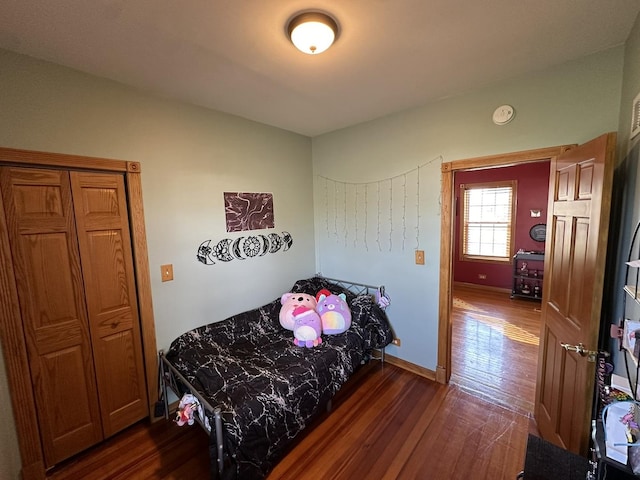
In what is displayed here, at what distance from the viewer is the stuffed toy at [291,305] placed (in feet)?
8.65

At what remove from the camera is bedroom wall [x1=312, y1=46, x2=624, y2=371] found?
1811 millimetres

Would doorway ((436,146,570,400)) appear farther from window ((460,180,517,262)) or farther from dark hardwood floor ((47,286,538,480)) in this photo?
window ((460,180,517,262))

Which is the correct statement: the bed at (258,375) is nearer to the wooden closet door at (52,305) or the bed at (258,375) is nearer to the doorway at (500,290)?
the wooden closet door at (52,305)

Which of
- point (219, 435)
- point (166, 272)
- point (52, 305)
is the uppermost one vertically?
point (166, 272)

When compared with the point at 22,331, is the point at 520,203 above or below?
above

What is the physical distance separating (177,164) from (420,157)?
86.3 inches

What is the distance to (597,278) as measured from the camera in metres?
1.35

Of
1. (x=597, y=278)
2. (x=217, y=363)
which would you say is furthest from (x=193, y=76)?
(x=597, y=278)

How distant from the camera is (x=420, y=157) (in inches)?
101

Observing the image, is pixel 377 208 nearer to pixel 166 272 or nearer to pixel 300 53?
pixel 300 53

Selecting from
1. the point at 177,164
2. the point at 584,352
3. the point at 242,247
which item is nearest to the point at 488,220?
the point at 584,352

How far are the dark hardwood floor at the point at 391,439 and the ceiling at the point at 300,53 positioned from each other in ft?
8.68

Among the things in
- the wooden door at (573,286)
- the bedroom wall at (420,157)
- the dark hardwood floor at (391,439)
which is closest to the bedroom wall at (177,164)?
the bedroom wall at (420,157)

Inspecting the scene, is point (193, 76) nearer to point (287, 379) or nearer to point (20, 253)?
point (20, 253)
